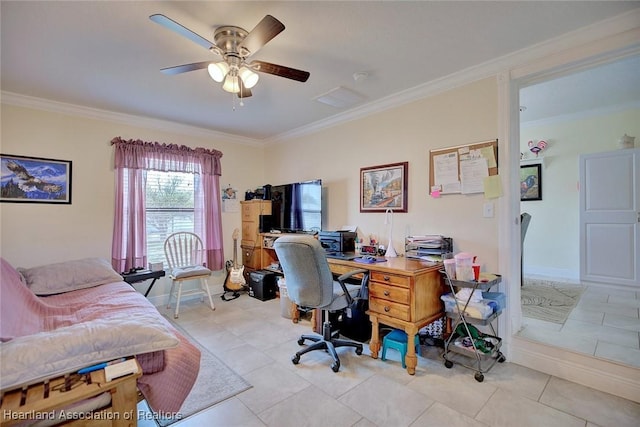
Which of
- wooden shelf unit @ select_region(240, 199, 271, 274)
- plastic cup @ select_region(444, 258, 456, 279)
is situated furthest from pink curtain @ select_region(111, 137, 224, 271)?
plastic cup @ select_region(444, 258, 456, 279)

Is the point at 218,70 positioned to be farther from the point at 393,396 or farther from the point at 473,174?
the point at 393,396

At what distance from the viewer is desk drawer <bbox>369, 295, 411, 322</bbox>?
2176 mm

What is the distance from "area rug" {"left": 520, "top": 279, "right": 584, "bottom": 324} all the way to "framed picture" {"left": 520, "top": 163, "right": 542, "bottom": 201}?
1.32m

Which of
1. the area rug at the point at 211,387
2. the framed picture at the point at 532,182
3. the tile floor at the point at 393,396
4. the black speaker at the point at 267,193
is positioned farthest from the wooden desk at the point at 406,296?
the framed picture at the point at 532,182

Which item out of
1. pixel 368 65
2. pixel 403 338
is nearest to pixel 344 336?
pixel 403 338

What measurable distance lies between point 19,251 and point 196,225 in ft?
5.80

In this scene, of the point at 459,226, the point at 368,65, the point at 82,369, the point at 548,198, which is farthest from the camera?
the point at 548,198

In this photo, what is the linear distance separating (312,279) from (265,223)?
2.23m

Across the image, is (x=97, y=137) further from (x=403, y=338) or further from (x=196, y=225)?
(x=403, y=338)

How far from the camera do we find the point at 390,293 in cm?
226

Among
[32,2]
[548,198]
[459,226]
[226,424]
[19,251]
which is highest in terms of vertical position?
[32,2]

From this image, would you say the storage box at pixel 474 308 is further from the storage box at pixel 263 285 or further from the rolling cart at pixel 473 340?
the storage box at pixel 263 285

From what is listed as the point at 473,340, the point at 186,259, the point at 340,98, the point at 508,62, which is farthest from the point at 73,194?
the point at 508,62

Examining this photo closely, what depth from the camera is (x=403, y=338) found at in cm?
234
